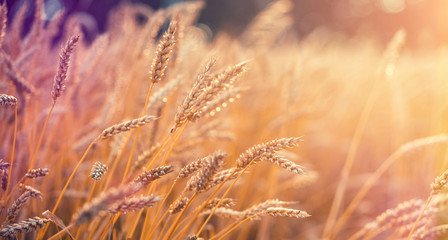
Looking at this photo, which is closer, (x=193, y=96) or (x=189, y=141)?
(x=193, y=96)

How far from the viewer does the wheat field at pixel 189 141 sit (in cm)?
67

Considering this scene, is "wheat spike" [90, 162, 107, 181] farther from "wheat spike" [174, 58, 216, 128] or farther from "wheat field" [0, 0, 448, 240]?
"wheat spike" [174, 58, 216, 128]

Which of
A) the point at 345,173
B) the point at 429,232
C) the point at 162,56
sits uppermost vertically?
the point at 345,173

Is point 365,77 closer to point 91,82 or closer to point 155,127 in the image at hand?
point 91,82

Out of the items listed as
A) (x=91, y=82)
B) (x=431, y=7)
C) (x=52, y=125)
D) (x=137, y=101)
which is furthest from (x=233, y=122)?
(x=431, y=7)

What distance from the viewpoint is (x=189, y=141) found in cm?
113

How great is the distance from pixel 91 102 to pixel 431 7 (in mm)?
30210

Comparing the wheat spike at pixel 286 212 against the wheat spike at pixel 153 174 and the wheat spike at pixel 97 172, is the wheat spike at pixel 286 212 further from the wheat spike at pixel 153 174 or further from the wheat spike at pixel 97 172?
the wheat spike at pixel 97 172

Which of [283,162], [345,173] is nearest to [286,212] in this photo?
[283,162]

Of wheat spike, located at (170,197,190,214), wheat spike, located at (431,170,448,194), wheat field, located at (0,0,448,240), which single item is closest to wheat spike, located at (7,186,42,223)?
wheat field, located at (0,0,448,240)

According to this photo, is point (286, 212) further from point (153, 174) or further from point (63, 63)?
point (63, 63)

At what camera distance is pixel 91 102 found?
1722 mm

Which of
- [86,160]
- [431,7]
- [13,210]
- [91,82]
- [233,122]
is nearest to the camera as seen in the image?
[13,210]

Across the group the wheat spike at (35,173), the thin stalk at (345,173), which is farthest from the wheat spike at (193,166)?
the thin stalk at (345,173)
